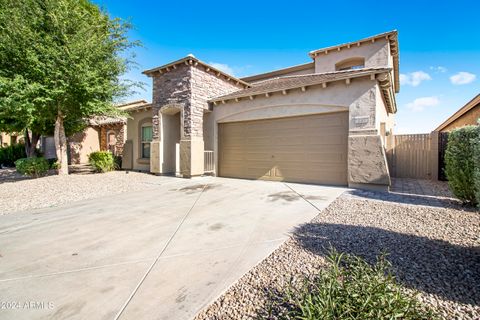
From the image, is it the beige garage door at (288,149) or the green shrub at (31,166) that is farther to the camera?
the green shrub at (31,166)

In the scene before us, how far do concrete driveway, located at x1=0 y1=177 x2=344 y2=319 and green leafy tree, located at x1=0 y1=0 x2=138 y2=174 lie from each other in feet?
19.1

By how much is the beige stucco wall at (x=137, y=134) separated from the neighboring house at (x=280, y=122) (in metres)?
0.06

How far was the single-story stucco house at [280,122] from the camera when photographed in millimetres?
7672

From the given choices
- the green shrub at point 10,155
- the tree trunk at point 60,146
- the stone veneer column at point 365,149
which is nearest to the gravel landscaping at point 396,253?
the stone veneer column at point 365,149

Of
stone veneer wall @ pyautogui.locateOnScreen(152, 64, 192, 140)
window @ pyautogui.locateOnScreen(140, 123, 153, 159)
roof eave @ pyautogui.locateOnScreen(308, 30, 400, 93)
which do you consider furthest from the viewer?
window @ pyautogui.locateOnScreen(140, 123, 153, 159)

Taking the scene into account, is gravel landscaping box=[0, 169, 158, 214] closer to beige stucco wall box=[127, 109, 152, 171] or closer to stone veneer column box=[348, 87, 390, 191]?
beige stucco wall box=[127, 109, 152, 171]

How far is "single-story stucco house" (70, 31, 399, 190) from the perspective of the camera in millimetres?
7672

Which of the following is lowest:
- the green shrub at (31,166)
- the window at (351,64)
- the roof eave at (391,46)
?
the green shrub at (31,166)

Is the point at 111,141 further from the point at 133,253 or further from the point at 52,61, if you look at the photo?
the point at 133,253

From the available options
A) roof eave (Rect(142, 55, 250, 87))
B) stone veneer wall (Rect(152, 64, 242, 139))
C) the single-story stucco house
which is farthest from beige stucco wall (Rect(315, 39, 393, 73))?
stone veneer wall (Rect(152, 64, 242, 139))

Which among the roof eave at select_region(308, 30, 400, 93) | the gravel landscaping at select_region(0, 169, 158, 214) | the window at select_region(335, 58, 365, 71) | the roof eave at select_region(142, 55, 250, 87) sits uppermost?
the roof eave at select_region(308, 30, 400, 93)

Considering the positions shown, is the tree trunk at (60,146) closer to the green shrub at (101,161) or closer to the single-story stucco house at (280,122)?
the green shrub at (101,161)

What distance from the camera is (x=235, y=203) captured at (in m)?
5.98

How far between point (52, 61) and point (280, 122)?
9.59 meters
